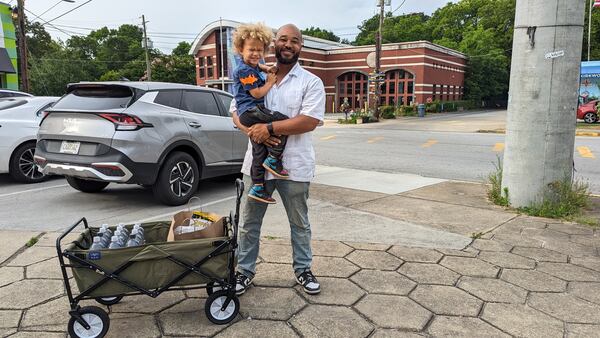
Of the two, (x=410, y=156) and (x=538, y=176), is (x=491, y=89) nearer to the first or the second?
(x=410, y=156)

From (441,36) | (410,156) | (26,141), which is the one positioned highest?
(441,36)

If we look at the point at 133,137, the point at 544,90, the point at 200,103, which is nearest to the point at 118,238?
the point at 133,137

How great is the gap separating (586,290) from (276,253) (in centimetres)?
245

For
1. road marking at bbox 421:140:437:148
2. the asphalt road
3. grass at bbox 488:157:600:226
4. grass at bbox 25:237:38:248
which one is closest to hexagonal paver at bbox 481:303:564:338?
grass at bbox 488:157:600:226

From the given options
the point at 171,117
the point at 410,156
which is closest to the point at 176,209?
the point at 171,117

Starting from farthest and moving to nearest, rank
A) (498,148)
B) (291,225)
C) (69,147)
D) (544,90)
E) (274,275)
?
1. (498,148)
2. (69,147)
3. (544,90)
4. (274,275)
5. (291,225)

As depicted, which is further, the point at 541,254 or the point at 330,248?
the point at 330,248

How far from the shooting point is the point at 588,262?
3.90 m

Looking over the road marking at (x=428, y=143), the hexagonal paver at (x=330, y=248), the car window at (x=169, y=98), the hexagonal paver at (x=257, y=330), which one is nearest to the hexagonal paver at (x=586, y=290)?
the hexagonal paver at (x=330, y=248)

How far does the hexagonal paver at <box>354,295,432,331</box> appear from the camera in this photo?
112 inches

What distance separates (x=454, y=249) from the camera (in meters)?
4.22

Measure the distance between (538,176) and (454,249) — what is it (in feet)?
6.56

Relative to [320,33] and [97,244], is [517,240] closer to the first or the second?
[97,244]

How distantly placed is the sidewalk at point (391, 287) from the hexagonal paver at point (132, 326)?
0.01m
